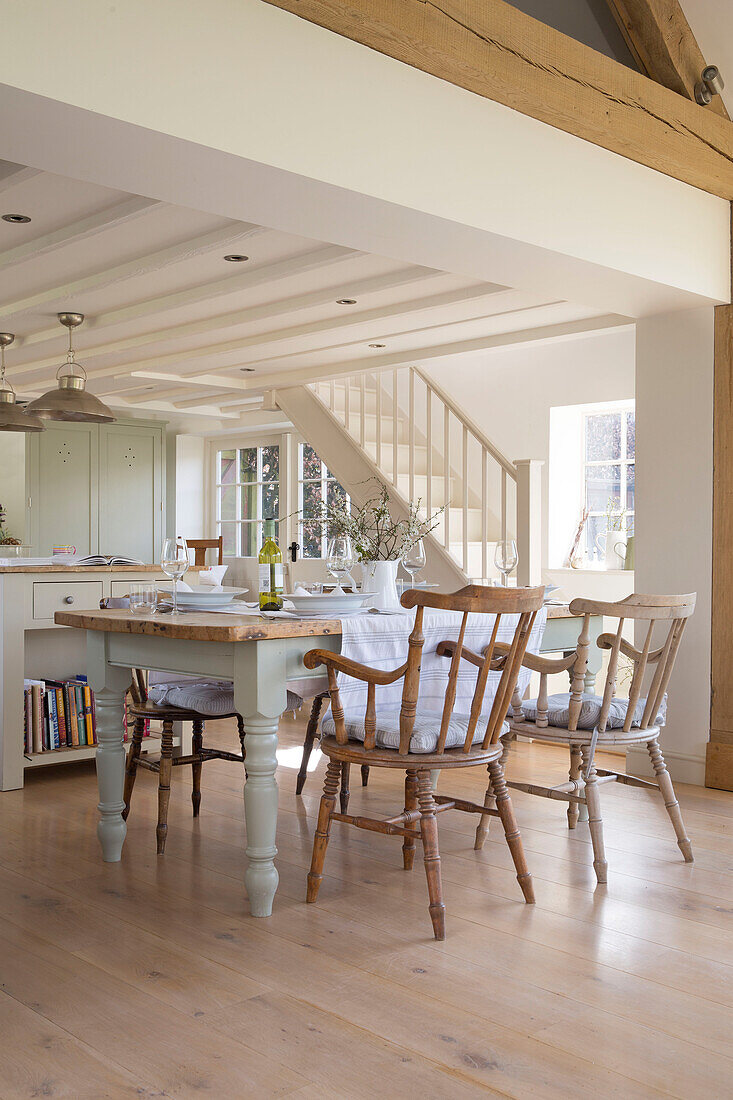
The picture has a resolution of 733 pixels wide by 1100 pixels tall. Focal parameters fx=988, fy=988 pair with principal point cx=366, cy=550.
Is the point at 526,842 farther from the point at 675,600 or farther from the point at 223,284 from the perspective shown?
the point at 223,284

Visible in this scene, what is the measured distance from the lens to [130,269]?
4676 millimetres

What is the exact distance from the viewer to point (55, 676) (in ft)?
15.0

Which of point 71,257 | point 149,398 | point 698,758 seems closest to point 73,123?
point 71,257

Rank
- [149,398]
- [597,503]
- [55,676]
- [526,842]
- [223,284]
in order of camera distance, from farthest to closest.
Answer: [149,398]
[597,503]
[223,284]
[55,676]
[526,842]

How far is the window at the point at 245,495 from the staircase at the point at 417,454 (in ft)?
6.50

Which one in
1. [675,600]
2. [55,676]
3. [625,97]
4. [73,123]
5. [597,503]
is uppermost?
[625,97]

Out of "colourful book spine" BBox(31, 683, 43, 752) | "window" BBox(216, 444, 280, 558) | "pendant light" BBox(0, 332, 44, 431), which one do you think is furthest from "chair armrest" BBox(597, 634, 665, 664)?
"window" BBox(216, 444, 280, 558)

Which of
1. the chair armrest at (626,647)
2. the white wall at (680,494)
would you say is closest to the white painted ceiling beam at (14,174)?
the chair armrest at (626,647)

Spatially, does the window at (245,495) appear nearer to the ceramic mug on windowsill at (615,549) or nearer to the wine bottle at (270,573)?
the ceramic mug on windowsill at (615,549)

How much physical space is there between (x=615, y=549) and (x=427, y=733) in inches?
167

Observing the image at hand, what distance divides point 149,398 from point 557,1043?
7.29m

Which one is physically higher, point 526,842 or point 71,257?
point 71,257

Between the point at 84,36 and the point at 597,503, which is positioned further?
the point at 597,503

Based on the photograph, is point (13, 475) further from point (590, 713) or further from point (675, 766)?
point (590, 713)
